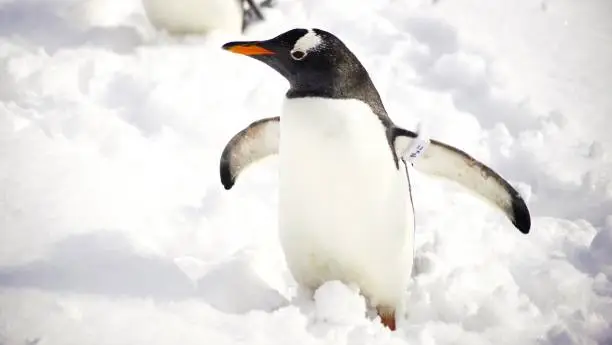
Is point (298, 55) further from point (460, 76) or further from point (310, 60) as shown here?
point (460, 76)

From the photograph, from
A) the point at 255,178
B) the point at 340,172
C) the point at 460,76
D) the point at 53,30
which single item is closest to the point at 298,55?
the point at 340,172

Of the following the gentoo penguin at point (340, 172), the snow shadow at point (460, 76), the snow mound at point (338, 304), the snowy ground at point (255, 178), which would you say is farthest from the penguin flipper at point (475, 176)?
the snow shadow at point (460, 76)

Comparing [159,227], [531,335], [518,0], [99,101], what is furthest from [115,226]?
Result: [518,0]

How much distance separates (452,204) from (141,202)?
67 cm

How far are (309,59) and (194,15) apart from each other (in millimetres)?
1089

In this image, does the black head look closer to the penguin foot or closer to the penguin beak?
A: the penguin beak

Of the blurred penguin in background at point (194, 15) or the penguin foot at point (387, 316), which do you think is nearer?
the penguin foot at point (387, 316)

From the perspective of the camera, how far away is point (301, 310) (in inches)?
39.3

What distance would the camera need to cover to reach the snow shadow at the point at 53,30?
70.4 inches

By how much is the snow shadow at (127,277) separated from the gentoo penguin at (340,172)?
0.10 m

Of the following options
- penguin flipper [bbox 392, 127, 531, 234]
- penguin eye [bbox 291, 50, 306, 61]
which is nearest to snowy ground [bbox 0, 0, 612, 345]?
penguin flipper [bbox 392, 127, 531, 234]

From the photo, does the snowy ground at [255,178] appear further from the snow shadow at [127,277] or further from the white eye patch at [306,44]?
the white eye patch at [306,44]

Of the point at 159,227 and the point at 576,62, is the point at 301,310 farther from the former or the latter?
the point at 576,62

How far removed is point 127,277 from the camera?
1.00m
